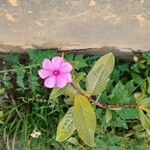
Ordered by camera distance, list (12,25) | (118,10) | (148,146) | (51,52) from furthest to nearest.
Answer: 1. (148,146)
2. (51,52)
3. (12,25)
4. (118,10)

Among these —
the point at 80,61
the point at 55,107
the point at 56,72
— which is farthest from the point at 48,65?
the point at 55,107

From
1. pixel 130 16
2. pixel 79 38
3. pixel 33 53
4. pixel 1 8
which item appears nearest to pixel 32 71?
pixel 33 53

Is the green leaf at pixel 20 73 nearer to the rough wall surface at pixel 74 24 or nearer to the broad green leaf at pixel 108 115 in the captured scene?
the rough wall surface at pixel 74 24

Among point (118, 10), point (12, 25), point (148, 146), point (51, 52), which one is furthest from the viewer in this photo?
point (148, 146)

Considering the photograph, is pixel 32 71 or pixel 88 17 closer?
pixel 88 17

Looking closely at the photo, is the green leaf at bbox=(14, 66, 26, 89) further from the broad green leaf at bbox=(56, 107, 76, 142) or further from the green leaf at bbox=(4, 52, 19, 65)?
the broad green leaf at bbox=(56, 107, 76, 142)

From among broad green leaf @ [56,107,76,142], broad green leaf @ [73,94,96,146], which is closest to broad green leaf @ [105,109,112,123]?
broad green leaf @ [56,107,76,142]

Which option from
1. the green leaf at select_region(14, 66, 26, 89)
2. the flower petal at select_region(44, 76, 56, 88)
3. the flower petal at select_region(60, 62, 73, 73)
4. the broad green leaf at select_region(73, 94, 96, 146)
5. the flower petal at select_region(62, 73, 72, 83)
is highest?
the flower petal at select_region(60, 62, 73, 73)

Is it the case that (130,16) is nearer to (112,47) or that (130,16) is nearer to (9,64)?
(112,47)
